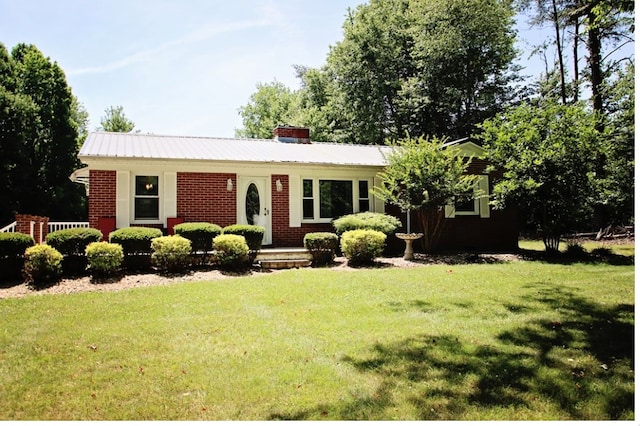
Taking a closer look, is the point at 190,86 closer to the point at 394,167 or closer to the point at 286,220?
the point at 286,220

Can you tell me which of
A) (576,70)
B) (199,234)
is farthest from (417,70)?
(199,234)

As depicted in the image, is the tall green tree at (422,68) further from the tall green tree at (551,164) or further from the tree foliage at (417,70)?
the tall green tree at (551,164)

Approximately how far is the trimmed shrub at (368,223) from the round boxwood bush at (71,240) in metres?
6.02

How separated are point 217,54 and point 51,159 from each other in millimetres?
16977

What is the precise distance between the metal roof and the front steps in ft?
9.15

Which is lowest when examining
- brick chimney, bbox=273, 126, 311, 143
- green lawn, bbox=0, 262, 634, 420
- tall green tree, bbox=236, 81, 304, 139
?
green lawn, bbox=0, 262, 634, 420

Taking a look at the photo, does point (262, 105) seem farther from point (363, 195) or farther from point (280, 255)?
point (280, 255)

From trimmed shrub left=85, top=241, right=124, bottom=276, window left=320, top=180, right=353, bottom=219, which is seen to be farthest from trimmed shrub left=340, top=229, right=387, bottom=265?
trimmed shrub left=85, top=241, right=124, bottom=276

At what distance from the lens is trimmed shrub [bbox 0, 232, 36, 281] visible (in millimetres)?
7918

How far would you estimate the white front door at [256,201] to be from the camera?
39.5 feet

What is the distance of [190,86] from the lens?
881 centimetres

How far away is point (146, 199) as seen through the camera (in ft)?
36.5

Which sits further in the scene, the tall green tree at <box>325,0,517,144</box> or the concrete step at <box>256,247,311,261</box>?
the tall green tree at <box>325,0,517,144</box>

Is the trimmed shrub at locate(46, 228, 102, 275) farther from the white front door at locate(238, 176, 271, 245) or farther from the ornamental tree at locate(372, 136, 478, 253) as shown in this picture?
the ornamental tree at locate(372, 136, 478, 253)
